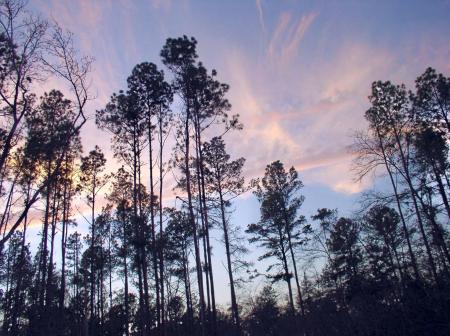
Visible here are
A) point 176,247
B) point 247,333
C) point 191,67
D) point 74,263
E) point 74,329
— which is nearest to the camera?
point 191,67

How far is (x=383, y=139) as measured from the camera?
17.6 m

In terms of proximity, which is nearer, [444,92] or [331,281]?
[444,92]

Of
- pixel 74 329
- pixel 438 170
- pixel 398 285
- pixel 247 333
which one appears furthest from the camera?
pixel 247 333

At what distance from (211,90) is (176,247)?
13.6 meters

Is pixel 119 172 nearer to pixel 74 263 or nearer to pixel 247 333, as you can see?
pixel 74 263

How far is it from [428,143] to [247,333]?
33993 millimetres

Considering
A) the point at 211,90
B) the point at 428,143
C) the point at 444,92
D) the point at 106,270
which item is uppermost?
the point at 211,90

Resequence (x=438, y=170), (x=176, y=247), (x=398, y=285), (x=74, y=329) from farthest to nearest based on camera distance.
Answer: (x=74, y=329) < (x=176, y=247) < (x=438, y=170) < (x=398, y=285)

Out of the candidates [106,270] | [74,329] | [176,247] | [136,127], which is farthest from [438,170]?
[74,329]

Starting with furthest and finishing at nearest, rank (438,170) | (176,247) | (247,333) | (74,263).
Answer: (247,333) < (74,263) < (176,247) < (438,170)

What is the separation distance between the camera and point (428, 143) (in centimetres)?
1778

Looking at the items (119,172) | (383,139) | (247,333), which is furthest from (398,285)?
(247,333)

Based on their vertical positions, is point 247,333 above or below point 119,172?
below

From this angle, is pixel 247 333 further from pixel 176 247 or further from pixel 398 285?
pixel 398 285
